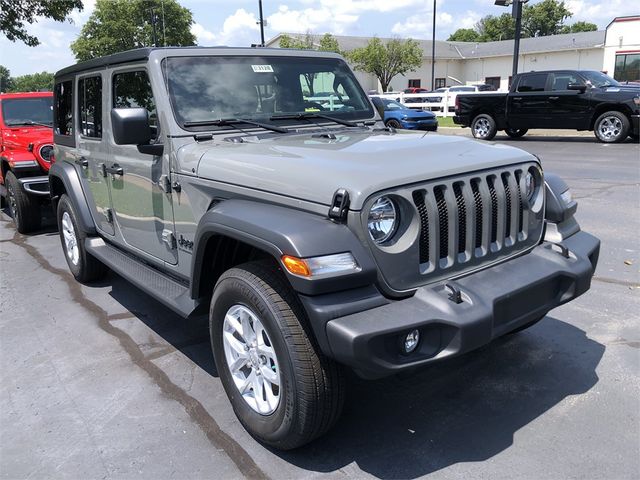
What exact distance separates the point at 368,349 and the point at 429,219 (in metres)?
0.69

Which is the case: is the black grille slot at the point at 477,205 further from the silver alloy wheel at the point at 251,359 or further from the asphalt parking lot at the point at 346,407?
the silver alloy wheel at the point at 251,359

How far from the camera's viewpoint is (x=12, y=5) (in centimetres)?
1474

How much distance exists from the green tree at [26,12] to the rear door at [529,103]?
1245 centimetres

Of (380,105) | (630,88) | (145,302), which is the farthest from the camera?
(630,88)

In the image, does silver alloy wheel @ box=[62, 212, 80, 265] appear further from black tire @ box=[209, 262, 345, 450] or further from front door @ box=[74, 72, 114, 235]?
black tire @ box=[209, 262, 345, 450]

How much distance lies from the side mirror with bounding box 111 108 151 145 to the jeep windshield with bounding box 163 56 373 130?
24 centimetres

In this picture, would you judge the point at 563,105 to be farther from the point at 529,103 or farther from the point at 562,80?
the point at 529,103

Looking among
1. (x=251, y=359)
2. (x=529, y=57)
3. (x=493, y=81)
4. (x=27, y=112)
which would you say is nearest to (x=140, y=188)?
(x=251, y=359)

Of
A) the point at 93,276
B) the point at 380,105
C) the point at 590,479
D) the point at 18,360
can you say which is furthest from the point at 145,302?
the point at 590,479

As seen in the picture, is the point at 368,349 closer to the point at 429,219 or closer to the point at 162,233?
the point at 429,219

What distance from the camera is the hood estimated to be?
2.54m

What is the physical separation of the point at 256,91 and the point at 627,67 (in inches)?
1678

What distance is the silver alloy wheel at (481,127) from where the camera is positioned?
17000mm

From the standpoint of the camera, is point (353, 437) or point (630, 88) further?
point (630, 88)
